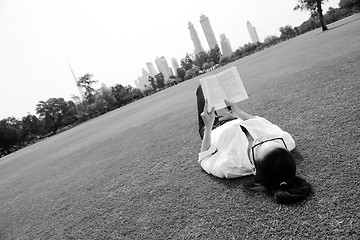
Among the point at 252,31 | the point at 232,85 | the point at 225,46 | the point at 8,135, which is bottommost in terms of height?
the point at 232,85

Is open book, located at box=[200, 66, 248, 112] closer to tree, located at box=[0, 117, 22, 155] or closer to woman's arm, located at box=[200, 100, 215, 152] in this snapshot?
woman's arm, located at box=[200, 100, 215, 152]

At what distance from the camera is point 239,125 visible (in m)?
2.94

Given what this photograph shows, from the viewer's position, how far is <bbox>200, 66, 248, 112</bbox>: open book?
325cm

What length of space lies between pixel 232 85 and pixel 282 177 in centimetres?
154

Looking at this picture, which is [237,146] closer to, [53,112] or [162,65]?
[53,112]

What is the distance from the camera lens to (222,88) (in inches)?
130

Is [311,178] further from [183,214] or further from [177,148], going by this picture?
[177,148]

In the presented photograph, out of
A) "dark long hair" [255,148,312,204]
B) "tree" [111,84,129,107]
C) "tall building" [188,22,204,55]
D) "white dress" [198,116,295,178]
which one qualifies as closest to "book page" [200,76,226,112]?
"white dress" [198,116,295,178]

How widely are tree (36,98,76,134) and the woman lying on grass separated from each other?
6057 cm

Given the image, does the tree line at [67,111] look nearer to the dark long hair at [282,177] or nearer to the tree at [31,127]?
the tree at [31,127]

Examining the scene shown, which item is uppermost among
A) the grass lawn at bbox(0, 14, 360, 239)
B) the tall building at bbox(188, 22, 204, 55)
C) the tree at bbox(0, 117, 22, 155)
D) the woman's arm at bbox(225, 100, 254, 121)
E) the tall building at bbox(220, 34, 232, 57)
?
the tall building at bbox(188, 22, 204, 55)

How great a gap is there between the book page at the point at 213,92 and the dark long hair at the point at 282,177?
1.25m

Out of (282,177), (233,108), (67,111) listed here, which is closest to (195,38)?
(67,111)

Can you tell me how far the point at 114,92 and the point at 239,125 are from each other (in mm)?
68404
